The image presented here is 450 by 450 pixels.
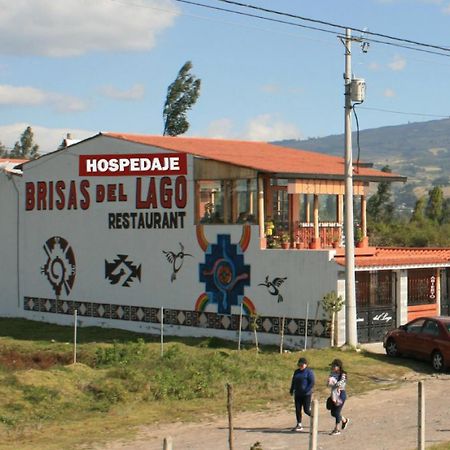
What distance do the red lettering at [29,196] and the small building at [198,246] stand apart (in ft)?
0.27

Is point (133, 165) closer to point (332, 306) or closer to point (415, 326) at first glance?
point (332, 306)

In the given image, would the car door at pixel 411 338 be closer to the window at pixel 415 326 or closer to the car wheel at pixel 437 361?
the window at pixel 415 326

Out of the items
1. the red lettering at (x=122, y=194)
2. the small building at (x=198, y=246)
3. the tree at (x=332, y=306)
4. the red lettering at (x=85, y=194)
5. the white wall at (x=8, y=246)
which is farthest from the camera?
the white wall at (x=8, y=246)

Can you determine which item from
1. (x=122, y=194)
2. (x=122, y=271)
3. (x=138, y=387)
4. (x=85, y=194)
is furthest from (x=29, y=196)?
(x=138, y=387)

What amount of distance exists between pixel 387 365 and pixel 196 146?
1370 cm

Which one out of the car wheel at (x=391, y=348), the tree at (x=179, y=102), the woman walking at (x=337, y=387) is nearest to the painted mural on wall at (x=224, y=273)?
the car wheel at (x=391, y=348)

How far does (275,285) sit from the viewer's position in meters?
31.5

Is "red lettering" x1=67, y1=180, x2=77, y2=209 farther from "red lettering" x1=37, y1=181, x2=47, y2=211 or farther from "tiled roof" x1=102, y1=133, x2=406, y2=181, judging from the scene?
"tiled roof" x1=102, y1=133, x2=406, y2=181

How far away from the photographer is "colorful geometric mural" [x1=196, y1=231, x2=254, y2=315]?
32.5 metres

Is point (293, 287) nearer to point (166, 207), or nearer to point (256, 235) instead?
point (256, 235)

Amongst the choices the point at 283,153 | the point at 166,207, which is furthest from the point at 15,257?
the point at 283,153

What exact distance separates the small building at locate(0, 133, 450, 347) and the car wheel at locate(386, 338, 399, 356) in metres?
2.03

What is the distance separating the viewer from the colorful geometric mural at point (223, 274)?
32.5 m

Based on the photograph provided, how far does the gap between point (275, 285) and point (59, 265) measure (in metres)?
11.2
